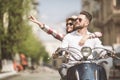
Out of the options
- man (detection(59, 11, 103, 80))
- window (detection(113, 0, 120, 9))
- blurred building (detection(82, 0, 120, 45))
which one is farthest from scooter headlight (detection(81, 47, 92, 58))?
window (detection(113, 0, 120, 9))

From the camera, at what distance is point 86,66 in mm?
6168

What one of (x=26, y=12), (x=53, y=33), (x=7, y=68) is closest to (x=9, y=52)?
(x=7, y=68)

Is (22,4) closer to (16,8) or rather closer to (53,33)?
(16,8)

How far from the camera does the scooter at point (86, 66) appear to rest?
6133 mm

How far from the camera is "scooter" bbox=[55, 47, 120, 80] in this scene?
613cm

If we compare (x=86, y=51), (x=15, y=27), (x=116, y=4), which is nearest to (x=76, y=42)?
(x=86, y=51)

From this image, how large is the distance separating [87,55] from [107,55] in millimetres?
353

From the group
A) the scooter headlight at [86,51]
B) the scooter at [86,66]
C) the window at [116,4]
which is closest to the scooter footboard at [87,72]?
the scooter at [86,66]

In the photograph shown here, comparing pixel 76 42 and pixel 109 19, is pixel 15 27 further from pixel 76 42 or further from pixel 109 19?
pixel 76 42

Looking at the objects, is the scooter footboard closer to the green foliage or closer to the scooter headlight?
the scooter headlight

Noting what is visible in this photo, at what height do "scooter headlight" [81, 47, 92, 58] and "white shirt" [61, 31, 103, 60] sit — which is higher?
"white shirt" [61, 31, 103, 60]

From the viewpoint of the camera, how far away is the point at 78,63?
20.5 feet

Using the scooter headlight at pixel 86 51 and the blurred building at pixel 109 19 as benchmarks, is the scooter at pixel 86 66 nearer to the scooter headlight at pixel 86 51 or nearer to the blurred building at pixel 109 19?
the scooter headlight at pixel 86 51

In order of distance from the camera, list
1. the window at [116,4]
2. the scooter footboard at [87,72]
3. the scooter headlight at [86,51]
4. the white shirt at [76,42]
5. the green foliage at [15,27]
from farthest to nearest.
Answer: the window at [116,4] < the green foliage at [15,27] < the white shirt at [76,42] < the scooter headlight at [86,51] < the scooter footboard at [87,72]
